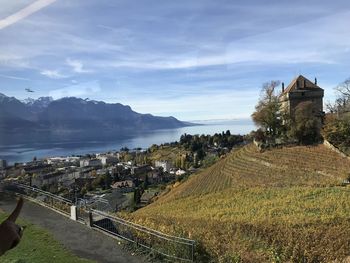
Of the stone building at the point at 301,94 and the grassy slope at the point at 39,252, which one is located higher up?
the stone building at the point at 301,94

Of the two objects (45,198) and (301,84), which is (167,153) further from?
(45,198)

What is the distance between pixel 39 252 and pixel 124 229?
229 centimetres

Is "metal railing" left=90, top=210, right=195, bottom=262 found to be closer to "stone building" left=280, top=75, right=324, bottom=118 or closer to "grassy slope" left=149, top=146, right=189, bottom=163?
"stone building" left=280, top=75, right=324, bottom=118

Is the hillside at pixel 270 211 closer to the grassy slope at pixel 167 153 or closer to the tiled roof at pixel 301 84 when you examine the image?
the tiled roof at pixel 301 84

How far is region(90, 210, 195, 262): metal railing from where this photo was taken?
8.90 meters

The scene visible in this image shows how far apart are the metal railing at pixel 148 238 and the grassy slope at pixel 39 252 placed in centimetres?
144

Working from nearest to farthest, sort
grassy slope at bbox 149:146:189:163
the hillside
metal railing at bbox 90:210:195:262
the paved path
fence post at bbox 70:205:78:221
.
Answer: metal railing at bbox 90:210:195:262 < the hillside < the paved path < fence post at bbox 70:205:78:221 < grassy slope at bbox 149:146:189:163

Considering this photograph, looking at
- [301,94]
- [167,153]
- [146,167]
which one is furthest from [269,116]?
[167,153]

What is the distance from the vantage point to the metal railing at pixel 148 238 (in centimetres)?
890

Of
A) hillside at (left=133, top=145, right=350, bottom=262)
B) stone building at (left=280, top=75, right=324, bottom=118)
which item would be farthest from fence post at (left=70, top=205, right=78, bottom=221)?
stone building at (left=280, top=75, right=324, bottom=118)

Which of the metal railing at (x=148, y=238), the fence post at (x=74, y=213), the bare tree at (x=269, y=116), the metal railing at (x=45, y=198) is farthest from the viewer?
the bare tree at (x=269, y=116)

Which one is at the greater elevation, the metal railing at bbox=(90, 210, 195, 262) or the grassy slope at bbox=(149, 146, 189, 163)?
the metal railing at bbox=(90, 210, 195, 262)

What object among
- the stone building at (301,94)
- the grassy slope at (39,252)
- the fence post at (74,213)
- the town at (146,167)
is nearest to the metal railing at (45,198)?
the fence post at (74,213)

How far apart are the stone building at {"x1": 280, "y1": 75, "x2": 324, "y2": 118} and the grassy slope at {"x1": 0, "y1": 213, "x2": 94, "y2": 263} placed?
47.3 meters
